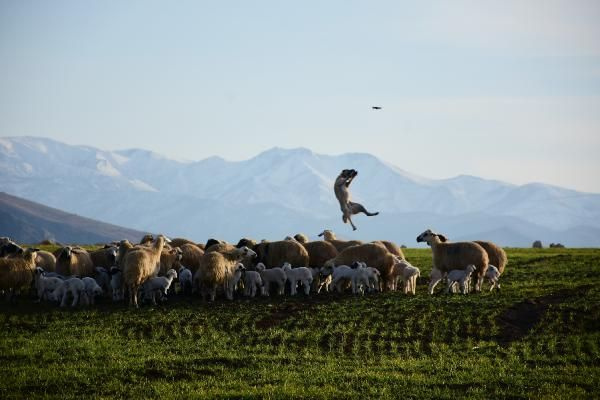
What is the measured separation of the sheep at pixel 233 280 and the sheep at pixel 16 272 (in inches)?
281

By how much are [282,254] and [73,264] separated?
825cm

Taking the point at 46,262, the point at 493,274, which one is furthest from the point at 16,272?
the point at 493,274

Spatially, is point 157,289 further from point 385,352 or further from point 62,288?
point 385,352

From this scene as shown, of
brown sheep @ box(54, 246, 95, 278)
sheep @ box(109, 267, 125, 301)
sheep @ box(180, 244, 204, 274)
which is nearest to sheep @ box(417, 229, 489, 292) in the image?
sheep @ box(180, 244, 204, 274)

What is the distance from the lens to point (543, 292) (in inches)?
1156

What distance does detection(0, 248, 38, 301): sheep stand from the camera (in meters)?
28.8

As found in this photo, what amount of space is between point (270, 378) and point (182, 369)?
2.18m

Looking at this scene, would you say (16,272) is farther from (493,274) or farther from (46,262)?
(493,274)

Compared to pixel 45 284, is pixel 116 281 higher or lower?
higher

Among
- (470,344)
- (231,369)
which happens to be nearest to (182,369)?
(231,369)

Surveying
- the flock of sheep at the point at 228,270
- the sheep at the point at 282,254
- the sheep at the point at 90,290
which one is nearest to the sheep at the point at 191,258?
Result: the flock of sheep at the point at 228,270

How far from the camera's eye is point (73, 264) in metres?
31.6

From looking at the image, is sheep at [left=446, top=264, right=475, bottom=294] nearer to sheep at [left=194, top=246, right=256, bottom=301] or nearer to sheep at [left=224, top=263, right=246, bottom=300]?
sheep at [left=224, top=263, right=246, bottom=300]

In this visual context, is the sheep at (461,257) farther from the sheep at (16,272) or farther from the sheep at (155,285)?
the sheep at (16,272)
